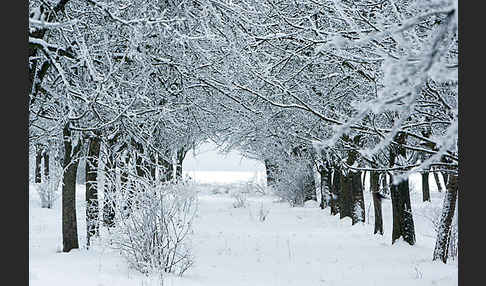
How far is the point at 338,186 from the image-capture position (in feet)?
63.3

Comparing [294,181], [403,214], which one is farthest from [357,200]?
[294,181]

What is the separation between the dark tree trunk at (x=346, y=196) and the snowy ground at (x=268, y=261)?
1.72 m

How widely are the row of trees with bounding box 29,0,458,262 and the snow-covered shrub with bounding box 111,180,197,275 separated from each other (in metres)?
0.40

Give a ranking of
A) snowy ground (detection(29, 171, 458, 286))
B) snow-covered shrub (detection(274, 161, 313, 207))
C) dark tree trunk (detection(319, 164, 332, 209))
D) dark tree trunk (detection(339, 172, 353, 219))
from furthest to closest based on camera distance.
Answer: snow-covered shrub (detection(274, 161, 313, 207)) → dark tree trunk (detection(319, 164, 332, 209)) → dark tree trunk (detection(339, 172, 353, 219)) → snowy ground (detection(29, 171, 458, 286))

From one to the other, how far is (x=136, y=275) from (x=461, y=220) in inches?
187

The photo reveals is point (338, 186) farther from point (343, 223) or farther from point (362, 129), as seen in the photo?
point (362, 129)

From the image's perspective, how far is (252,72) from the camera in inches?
270

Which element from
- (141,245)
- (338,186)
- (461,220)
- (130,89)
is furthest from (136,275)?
(338,186)

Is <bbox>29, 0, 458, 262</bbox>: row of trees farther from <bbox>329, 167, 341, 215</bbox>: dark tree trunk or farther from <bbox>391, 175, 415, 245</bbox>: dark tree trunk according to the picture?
<bbox>329, 167, 341, 215</bbox>: dark tree trunk

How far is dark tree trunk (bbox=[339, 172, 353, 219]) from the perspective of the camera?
51.9 feet

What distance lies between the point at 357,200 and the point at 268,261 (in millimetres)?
6797

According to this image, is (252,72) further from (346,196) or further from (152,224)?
(346,196)

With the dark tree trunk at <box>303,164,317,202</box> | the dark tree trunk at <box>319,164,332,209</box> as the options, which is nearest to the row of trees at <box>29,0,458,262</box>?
the dark tree trunk at <box>319,164,332,209</box>

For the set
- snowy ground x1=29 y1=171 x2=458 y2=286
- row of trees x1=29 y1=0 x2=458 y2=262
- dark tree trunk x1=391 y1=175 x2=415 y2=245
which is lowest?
snowy ground x1=29 y1=171 x2=458 y2=286
